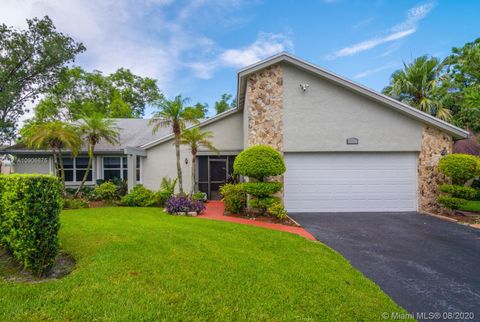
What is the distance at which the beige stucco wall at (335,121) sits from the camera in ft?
32.8

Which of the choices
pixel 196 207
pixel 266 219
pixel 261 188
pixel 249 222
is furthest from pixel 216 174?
pixel 249 222

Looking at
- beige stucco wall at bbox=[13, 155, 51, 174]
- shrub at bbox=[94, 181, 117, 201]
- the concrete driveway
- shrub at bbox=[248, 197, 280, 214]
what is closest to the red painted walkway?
the concrete driveway

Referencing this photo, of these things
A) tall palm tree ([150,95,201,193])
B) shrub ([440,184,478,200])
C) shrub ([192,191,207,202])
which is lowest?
shrub ([192,191,207,202])

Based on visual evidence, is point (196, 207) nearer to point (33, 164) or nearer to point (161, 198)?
point (161, 198)

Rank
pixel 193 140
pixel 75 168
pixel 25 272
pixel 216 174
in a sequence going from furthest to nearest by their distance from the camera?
pixel 75 168 < pixel 216 174 < pixel 193 140 < pixel 25 272

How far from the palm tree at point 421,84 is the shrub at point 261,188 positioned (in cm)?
1540

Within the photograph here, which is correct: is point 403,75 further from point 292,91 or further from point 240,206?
point 240,206

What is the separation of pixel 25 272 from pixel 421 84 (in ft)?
78.0

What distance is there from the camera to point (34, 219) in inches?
151

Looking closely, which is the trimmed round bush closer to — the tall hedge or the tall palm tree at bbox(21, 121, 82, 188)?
the tall hedge

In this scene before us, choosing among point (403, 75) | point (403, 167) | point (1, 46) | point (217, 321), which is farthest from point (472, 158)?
point (1, 46)

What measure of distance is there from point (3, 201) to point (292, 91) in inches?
371

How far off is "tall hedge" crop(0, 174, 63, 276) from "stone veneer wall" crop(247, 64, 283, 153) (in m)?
7.20

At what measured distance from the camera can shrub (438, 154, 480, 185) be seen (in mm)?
8797
